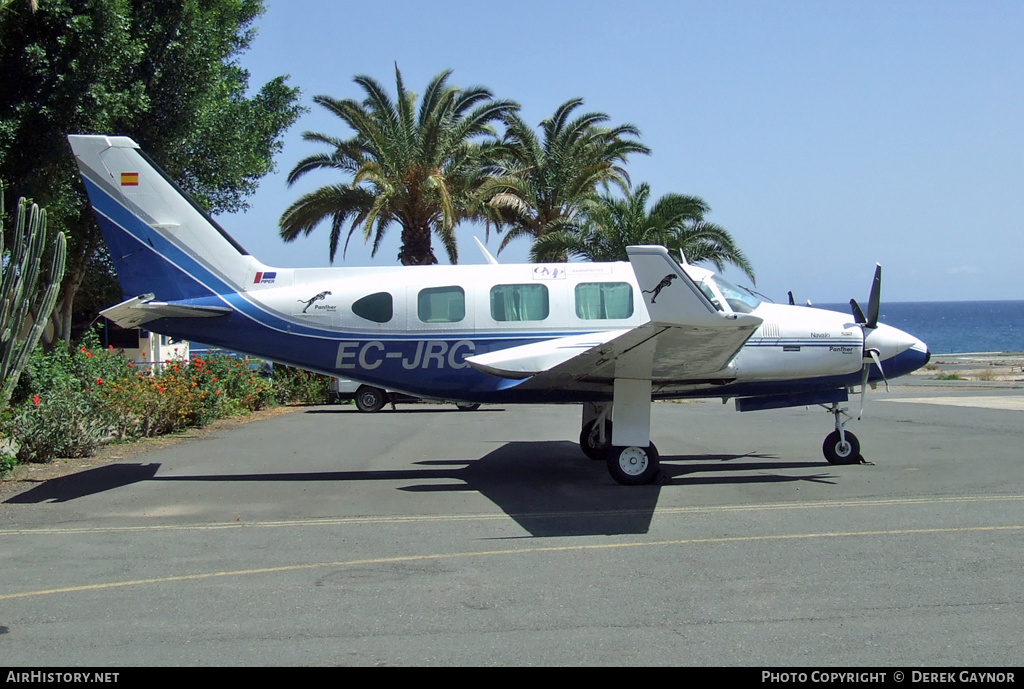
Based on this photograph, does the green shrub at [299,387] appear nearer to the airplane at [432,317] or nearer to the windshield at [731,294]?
the airplane at [432,317]

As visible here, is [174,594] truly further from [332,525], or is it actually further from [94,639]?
[332,525]

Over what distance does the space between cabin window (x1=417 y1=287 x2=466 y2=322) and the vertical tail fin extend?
2419mm

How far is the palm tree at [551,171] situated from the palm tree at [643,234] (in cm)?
141

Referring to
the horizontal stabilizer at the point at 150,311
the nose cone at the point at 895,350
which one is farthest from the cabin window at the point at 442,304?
the nose cone at the point at 895,350

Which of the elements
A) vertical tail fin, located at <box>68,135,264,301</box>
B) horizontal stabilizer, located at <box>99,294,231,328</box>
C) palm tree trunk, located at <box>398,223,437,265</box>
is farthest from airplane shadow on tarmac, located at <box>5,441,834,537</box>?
palm tree trunk, located at <box>398,223,437,265</box>

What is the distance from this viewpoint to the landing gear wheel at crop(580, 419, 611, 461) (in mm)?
13444

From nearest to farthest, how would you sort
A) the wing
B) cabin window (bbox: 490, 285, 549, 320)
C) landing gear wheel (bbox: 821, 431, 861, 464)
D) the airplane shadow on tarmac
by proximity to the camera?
the wing
the airplane shadow on tarmac
cabin window (bbox: 490, 285, 549, 320)
landing gear wheel (bbox: 821, 431, 861, 464)

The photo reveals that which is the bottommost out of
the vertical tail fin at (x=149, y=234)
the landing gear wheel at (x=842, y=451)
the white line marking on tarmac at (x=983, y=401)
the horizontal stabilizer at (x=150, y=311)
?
the white line marking on tarmac at (x=983, y=401)

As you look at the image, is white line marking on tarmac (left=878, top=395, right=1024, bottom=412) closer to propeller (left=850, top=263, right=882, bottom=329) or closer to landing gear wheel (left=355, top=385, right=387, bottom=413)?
propeller (left=850, top=263, right=882, bottom=329)

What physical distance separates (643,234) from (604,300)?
14554 mm

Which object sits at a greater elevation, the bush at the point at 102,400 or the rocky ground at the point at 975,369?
the bush at the point at 102,400

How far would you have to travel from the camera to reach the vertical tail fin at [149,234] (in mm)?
12273

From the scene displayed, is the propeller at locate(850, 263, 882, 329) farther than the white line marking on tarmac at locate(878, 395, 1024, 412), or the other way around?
the white line marking on tarmac at locate(878, 395, 1024, 412)

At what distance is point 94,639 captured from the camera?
524 centimetres
